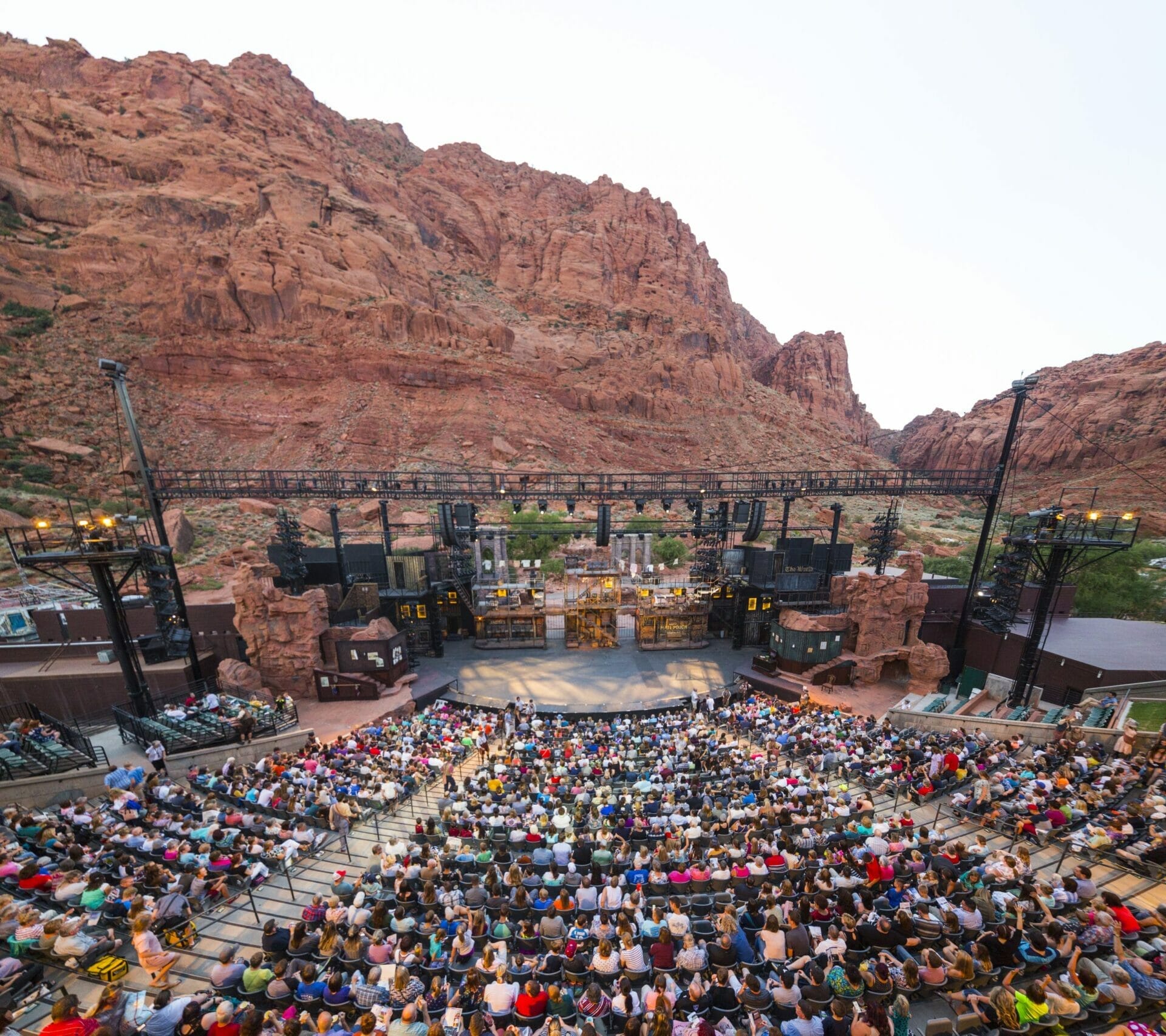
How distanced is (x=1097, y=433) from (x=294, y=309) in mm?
111125

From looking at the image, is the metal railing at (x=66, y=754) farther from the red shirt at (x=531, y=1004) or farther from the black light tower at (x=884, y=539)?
the black light tower at (x=884, y=539)

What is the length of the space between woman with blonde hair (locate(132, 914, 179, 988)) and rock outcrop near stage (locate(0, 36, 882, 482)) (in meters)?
51.3

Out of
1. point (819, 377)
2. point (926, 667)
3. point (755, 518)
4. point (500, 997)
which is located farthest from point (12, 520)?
point (819, 377)

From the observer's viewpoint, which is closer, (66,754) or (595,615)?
(66,754)

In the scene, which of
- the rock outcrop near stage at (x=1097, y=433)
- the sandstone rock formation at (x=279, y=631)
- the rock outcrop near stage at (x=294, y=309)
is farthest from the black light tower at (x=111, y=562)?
the rock outcrop near stage at (x=1097, y=433)

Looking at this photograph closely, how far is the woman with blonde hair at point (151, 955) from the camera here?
6.52 meters

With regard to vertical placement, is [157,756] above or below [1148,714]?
below

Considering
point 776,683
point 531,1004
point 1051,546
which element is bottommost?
point 776,683

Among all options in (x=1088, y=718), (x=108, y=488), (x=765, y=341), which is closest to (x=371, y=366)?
(x=108, y=488)

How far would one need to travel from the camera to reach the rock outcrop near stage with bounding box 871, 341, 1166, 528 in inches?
2409

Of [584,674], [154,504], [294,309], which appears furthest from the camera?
[294,309]

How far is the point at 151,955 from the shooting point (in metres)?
6.54

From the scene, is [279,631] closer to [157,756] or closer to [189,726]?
[189,726]

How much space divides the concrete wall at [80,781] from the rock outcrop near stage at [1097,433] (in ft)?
248
